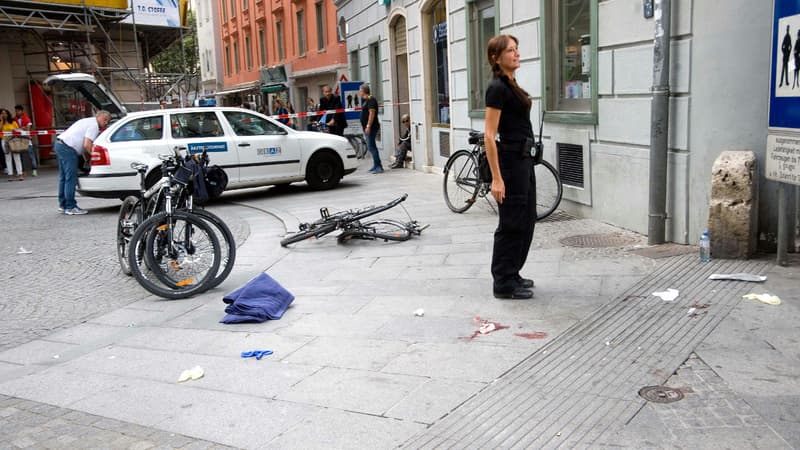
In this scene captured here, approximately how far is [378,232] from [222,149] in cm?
491

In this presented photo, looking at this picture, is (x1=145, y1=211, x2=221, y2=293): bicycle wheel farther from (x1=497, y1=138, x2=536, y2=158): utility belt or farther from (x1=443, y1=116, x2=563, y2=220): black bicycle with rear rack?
(x1=443, y1=116, x2=563, y2=220): black bicycle with rear rack

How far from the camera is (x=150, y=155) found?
11.1 meters

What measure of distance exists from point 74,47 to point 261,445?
2407cm

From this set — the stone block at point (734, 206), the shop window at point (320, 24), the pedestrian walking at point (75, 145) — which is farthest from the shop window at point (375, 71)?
the stone block at point (734, 206)

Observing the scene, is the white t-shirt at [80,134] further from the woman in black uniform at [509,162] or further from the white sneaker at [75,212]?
the woman in black uniform at [509,162]

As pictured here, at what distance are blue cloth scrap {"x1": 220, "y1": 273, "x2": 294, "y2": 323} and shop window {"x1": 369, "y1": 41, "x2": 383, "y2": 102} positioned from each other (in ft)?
44.5

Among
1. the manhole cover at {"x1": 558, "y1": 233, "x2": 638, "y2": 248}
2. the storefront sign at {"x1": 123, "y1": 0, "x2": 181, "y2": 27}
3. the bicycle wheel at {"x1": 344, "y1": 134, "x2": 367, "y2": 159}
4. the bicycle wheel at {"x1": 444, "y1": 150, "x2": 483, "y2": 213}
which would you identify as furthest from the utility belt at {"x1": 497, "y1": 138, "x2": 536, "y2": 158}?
the storefront sign at {"x1": 123, "y1": 0, "x2": 181, "y2": 27}

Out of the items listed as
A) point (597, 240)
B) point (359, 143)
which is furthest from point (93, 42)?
point (597, 240)

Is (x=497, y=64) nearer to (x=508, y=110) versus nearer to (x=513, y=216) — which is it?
(x=508, y=110)

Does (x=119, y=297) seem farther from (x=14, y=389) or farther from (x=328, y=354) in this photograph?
(x=328, y=354)

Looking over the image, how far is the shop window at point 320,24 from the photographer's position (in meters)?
29.1

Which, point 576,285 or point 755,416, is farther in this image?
point 576,285

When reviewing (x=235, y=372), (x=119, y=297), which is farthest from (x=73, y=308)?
(x=235, y=372)

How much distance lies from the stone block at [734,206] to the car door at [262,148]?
314 inches
